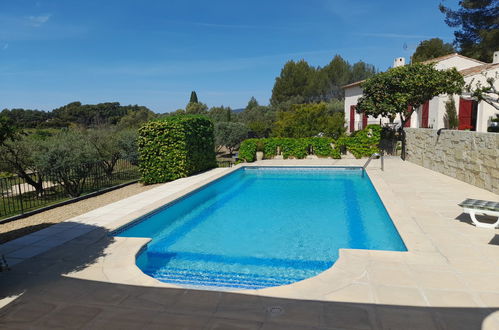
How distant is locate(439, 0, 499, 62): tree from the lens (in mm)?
27438

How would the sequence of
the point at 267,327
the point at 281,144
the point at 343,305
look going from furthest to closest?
the point at 281,144
the point at 343,305
the point at 267,327

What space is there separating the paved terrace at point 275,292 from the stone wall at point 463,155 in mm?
3792

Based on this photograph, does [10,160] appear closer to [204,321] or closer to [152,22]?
[204,321]

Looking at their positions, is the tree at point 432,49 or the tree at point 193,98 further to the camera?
the tree at point 193,98

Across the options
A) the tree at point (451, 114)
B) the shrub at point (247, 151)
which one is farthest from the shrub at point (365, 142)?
the shrub at point (247, 151)

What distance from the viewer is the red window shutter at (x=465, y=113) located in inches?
720

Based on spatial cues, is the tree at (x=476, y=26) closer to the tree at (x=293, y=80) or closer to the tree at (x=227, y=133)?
the tree at (x=293, y=80)

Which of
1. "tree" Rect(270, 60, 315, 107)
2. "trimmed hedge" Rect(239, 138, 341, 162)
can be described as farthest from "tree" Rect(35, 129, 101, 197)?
"tree" Rect(270, 60, 315, 107)

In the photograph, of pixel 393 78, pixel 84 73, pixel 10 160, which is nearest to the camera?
pixel 10 160

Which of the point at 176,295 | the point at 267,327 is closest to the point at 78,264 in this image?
the point at 176,295

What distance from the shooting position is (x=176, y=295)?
3715 millimetres

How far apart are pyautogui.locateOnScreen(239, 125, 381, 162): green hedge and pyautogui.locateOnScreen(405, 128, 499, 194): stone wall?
9.33 ft

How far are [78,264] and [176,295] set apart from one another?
6.25 feet

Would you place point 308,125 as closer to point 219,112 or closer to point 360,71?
point 219,112
